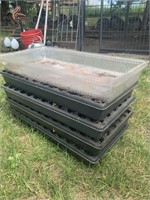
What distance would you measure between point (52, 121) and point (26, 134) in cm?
32

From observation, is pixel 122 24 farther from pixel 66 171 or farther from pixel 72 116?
pixel 66 171

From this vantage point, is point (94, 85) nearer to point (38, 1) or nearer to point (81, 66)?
point (81, 66)

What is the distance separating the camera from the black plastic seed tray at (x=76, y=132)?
1248mm

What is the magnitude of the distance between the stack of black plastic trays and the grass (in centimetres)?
8

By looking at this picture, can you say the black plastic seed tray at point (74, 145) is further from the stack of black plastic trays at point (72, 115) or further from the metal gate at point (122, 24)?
the metal gate at point (122, 24)

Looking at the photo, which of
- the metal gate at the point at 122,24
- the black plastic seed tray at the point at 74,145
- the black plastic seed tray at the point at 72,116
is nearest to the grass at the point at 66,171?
the black plastic seed tray at the point at 74,145

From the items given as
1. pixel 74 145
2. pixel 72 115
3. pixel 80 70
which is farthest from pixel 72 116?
pixel 80 70

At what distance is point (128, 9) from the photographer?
3461mm

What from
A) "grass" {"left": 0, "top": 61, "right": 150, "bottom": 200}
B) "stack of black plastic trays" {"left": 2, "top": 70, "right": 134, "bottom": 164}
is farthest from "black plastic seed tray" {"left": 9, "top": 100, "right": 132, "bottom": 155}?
"grass" {"left": 0, "top": 61, "right": 150, "bottom": 200}

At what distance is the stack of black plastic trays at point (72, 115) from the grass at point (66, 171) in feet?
0.25

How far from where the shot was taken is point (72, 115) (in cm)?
128

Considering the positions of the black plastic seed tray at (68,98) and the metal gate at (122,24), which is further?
the metal gate at (122,24)

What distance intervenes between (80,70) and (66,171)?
0.71m

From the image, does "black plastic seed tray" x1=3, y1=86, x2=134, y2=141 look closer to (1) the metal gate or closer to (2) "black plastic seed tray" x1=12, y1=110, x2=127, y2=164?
(2) "black plastic seed tray" x1=12, y1=110, x2=127, y2=164
